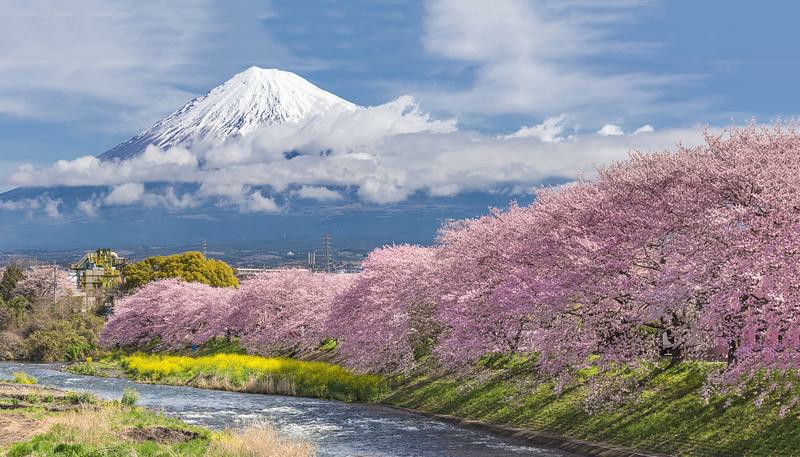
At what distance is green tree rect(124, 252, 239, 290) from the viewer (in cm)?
11838

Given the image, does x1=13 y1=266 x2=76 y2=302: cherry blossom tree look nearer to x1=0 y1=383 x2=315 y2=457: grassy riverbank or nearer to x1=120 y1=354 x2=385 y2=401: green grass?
x1=120 y1=354 x2=385 y2=401: green grass

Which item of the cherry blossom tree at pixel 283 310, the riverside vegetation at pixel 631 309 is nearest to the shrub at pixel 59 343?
the cherry blossom tree at pixel 283 310

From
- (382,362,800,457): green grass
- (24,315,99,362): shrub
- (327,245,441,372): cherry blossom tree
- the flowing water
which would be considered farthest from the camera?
(24,315,99,362): shrub

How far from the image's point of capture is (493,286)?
145 ft

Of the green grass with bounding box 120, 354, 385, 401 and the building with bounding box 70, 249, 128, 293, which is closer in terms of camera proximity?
the green grass with bounding box 120, 354, 385, 401

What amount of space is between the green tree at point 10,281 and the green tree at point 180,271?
1604cm

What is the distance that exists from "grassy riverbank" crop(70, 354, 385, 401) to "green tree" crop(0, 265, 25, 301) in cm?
4902

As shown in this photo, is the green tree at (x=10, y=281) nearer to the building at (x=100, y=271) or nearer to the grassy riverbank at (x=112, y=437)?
the building at (x=100, y=271)

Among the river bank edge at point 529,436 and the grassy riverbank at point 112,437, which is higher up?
the grassy riverbank at point 112,437

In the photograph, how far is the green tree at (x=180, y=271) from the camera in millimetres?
118375

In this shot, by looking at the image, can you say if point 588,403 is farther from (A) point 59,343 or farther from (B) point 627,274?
(A) point 59,343

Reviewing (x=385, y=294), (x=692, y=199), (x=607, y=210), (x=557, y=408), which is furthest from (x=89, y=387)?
(x=692, y=199)

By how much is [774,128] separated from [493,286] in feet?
55.7

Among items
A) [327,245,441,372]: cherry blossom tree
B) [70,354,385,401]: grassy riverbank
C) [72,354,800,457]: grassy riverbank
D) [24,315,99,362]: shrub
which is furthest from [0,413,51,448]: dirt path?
[24,315,99,362]: shrub
